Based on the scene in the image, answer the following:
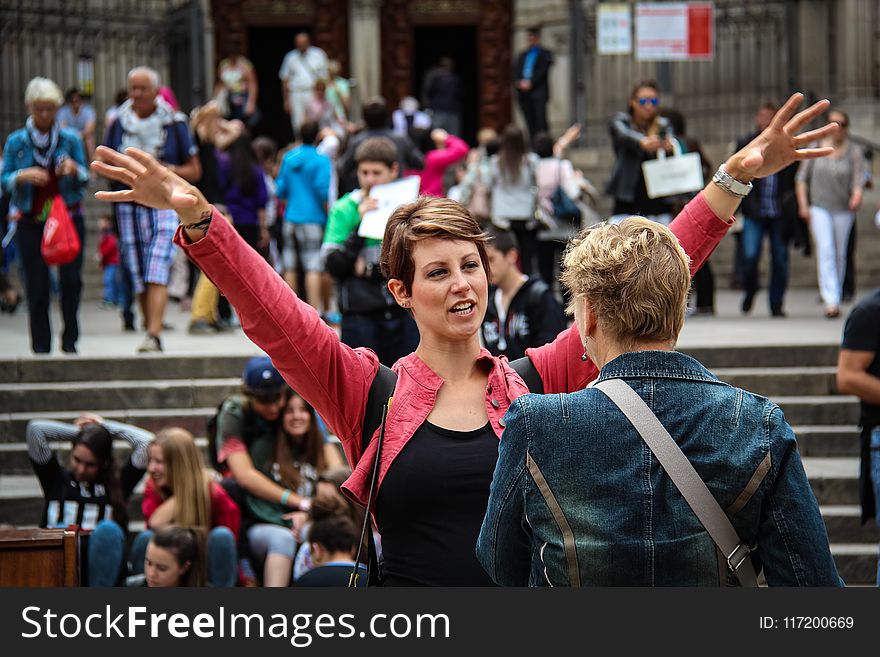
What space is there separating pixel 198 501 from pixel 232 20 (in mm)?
16226

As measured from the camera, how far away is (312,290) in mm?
12062

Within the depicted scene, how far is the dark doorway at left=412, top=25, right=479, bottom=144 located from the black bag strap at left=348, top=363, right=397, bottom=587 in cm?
2252

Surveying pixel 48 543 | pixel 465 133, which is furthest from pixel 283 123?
pixel 48 543

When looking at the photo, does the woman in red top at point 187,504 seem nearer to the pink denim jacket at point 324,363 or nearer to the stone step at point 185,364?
the stone step at point 185,364

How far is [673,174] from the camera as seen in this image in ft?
38.0

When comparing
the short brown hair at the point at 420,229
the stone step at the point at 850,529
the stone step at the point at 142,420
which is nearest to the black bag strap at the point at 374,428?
the short brown hair at the point at 420,229

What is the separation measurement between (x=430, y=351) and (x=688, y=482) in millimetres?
933

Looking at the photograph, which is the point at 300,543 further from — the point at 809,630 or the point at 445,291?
the point at 809,630

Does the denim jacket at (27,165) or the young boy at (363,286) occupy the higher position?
the denim jacket at (27,165)

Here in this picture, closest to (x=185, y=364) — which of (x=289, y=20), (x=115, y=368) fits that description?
(x=115, y=368)

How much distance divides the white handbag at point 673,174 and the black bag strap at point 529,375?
8250 millimetres

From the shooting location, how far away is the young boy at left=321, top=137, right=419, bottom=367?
771 cm

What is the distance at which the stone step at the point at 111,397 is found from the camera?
9.20 metres

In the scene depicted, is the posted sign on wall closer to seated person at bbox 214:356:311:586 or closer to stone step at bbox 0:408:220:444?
stone step at bbox 0:408:220:444
